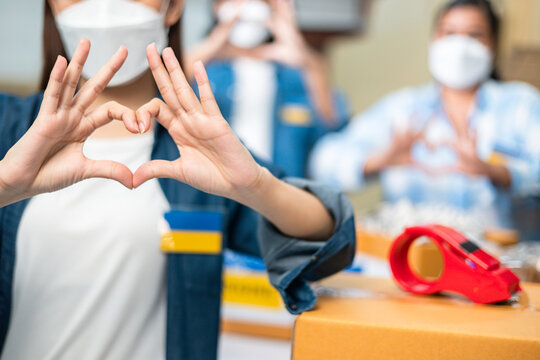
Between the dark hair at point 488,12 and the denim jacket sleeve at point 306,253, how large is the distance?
1.49 metres

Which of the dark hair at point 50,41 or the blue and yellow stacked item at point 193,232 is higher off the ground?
the dark hair at point 50,41

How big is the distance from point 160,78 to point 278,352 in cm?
87

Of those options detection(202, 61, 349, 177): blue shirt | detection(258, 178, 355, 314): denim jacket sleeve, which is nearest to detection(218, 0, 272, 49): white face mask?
detection(202, 61, 349, 177): blue shirt

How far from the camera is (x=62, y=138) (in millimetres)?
484

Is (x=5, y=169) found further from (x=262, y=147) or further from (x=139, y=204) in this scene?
(x=262, y=147)

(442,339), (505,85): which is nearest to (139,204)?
(442,339)

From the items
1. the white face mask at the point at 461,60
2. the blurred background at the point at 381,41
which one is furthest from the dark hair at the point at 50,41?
the white face mask at the point at 461,60

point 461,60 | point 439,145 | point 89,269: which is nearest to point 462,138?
point 439,145

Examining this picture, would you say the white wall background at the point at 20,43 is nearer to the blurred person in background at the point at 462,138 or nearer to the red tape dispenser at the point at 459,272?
the red tape dispenser at the point at 459,272

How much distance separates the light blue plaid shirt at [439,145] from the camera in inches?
72.9

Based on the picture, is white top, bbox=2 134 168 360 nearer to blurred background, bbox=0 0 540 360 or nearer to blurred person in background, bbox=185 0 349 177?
blurred background, bbox=0 0 540 360

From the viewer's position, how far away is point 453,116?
6.43 ft

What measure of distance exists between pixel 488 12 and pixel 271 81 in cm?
→ 80

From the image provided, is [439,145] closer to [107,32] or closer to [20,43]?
[20,43]
